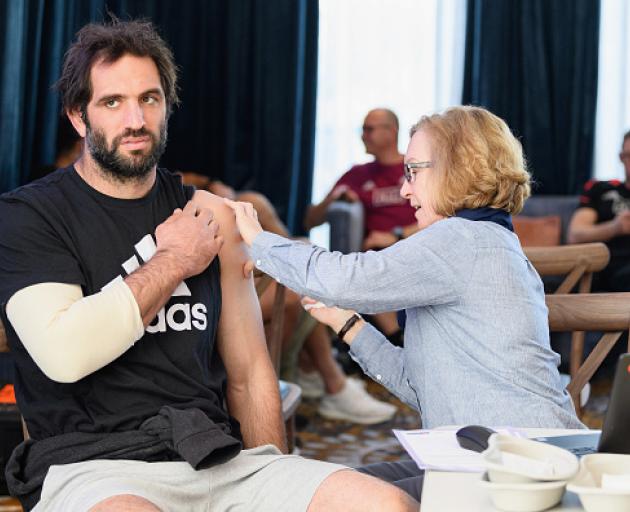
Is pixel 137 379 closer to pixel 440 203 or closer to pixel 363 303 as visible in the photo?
pixel 363 303

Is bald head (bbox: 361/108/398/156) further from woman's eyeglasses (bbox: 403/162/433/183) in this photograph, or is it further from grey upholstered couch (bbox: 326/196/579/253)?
woman's eyeglasses (bbox: 403/162/433/183)

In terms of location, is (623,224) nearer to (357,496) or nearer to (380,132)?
(380,132)

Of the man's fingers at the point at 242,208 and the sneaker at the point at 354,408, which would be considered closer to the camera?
the man's fingers at the point at 242,208

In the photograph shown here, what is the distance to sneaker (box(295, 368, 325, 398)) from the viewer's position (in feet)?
14.4

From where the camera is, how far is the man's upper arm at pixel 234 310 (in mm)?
1996

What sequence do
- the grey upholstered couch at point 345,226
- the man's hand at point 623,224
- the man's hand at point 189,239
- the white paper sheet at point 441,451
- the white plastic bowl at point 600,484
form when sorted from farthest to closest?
the grey upholstered couch at point 345,226
the man's hand at point 623,224
the man's hand at point 189,239
the white paper sheet at point 441,451
the white plastic bowl at point 600,484

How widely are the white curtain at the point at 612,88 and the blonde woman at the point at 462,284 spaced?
4.44m

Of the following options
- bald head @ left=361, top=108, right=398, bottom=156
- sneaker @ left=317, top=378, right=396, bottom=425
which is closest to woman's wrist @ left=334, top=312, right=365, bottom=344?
sneaker @ left=317, top=378, right=396, bottom=425

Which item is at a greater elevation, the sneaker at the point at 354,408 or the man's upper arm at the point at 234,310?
the man's upper arm at the point at 234,310

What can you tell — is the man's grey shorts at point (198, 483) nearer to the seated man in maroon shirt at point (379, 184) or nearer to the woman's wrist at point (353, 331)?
the woman's wrist at point (353, 331)

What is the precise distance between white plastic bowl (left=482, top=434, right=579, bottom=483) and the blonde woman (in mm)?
513

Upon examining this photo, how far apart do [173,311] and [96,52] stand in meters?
0.50

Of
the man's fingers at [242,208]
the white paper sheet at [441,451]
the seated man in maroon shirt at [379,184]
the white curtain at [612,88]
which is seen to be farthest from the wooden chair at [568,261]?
the white curtain at [612,88]

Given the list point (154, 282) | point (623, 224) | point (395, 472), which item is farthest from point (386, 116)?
point (154, 282)
